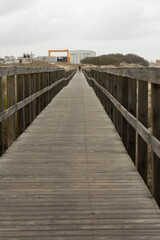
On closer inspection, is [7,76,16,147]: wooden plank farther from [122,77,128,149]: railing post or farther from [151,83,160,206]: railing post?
[151,83,160,206]: railing post

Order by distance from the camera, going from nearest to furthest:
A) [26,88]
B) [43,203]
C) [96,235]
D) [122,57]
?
[96,235] → [43,203] → [26,88] → [122,57]

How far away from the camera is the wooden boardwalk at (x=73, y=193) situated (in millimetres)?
2982

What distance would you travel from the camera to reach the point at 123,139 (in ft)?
21.0

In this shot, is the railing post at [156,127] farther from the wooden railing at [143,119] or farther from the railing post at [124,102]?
the railing post at [124,102]

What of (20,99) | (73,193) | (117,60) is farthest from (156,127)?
(117,60)

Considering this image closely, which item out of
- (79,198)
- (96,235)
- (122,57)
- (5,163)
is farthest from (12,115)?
(122,57)

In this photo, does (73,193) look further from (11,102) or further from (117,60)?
(117,60)

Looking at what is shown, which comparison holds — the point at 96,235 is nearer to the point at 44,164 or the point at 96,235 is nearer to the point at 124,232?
the point at 124,232

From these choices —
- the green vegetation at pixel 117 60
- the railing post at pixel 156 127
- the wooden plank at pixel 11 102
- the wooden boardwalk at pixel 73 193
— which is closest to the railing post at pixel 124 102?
the wooden boardwalk at pixel 73 193

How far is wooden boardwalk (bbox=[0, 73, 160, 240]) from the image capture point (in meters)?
2.98

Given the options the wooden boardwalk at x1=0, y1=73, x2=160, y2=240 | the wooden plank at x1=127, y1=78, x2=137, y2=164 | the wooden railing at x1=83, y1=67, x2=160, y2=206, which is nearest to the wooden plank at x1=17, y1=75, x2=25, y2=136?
the wooden boardwalk at x1=0, y1=73, x2=160, y2=240

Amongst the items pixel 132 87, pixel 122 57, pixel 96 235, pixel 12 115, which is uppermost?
pixel 122 57

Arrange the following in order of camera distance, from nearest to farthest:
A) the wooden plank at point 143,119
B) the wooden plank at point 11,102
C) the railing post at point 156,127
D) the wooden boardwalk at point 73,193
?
the wooden boardwalk at point 73,193
the railing post at point 156,127
the wooden plank at point 143,119
the wooden plank at point 11,102

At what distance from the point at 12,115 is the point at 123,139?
1935 mm
